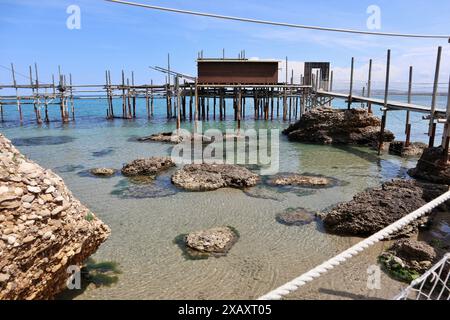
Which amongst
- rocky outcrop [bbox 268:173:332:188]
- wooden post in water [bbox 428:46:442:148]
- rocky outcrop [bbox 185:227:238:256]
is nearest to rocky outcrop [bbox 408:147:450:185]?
wooden post in water [bbox 428:46:442:148]

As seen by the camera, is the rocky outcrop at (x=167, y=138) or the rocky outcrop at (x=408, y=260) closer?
the rocky outcrop at (x=408, y=260)

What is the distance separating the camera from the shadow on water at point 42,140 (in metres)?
25.1

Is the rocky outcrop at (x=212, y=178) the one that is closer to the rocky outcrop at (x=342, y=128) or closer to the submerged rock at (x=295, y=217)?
the submerged rock at (x=295, y=217)

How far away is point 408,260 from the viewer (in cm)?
748

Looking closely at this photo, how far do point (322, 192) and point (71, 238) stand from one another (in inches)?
→ 377

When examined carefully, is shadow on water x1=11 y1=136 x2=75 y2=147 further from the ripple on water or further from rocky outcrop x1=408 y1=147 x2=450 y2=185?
rocky outcrop x1=408 y1=147 x2=450 y2=185

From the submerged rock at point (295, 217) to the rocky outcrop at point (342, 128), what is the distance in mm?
14596

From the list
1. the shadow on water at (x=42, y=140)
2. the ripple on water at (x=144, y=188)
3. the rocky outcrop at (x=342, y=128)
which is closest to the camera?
the ripple on water at (x=144, y=188)

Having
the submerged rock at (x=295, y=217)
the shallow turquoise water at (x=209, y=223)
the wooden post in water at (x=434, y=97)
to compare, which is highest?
the wooden post in water at (x=434, y=97)

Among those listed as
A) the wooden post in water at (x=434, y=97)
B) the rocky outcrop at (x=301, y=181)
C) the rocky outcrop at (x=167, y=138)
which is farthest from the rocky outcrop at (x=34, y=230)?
the rocky outcrop at (x=167, y=138)

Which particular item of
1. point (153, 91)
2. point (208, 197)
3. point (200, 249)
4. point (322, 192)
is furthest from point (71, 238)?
point (153, 91)

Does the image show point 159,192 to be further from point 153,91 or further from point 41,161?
point 153,91

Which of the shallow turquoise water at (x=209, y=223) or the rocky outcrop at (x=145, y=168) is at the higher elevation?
the rocky outcrop at (x=145, y=168)

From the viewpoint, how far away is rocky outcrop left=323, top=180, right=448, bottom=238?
9.18 meters
